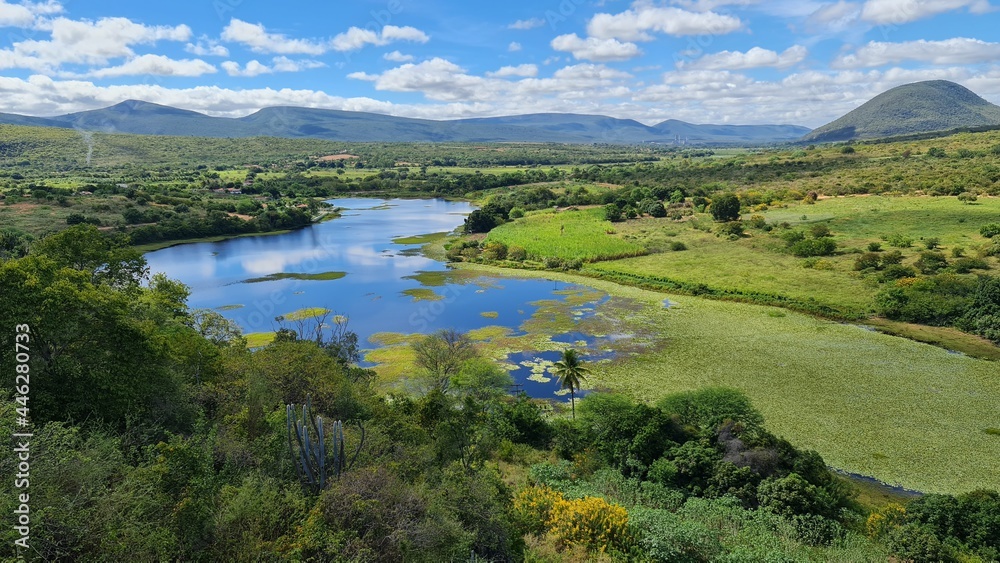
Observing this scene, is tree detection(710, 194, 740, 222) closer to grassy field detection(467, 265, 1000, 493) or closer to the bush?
grassy field detection(467, 265, 1000, 493)

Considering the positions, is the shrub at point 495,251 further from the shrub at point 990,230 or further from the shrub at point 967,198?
the shrub at point 967,198

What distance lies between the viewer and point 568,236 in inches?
3152

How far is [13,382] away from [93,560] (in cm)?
794

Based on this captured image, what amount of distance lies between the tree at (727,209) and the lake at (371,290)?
41078 millimetres

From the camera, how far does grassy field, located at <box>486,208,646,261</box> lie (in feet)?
230

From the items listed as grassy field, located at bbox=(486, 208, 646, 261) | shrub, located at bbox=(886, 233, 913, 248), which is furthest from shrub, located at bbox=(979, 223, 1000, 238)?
grassy field, located at bbox=(486, 208, 646, 261)

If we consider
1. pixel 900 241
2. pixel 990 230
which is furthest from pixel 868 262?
pixel 990 230

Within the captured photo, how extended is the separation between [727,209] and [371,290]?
59861mm

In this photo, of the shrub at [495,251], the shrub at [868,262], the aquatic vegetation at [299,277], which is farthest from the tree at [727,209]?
the aquatic vegetation at [299,277]

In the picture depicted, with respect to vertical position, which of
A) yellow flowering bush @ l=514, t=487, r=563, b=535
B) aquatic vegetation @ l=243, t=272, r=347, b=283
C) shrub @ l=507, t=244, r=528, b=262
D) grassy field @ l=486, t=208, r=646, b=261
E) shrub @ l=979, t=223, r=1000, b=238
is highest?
shrub @ l=979, t=223, r=1000, b=238

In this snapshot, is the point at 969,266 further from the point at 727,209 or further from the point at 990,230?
the point at 727,209

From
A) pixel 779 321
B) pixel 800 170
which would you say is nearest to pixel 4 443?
pixel 779 321

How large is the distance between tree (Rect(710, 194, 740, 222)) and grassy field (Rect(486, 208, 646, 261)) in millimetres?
17242

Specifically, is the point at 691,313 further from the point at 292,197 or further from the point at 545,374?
the point at 292,197
